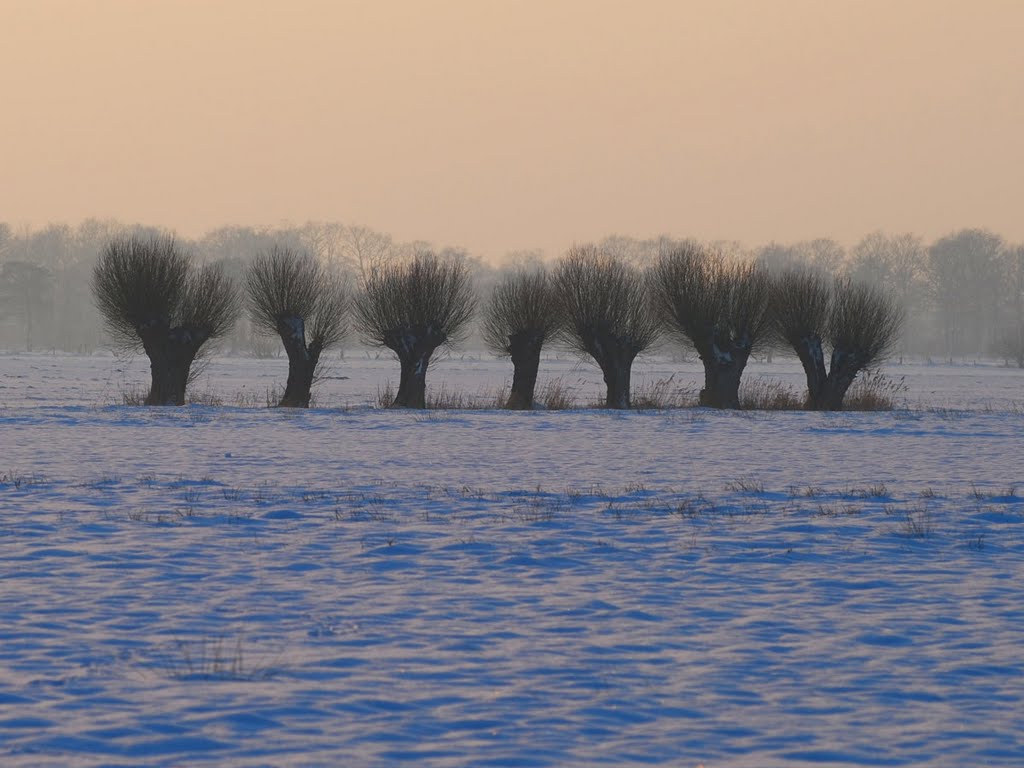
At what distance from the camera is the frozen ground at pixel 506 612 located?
677cm

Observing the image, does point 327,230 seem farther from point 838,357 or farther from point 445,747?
point 445,747

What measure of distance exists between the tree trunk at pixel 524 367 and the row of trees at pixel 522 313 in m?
0.05

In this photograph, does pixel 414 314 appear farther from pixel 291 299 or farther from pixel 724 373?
pixel 724 373

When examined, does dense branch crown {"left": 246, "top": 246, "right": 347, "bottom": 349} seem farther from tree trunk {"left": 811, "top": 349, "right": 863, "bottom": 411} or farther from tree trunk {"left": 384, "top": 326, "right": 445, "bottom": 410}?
tree trunk {"left": 811, "top": 349, "right": 863, "bottom": 411}

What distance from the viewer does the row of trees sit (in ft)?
128

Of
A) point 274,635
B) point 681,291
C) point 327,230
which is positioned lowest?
point 274,635

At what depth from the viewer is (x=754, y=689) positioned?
25.5 ft

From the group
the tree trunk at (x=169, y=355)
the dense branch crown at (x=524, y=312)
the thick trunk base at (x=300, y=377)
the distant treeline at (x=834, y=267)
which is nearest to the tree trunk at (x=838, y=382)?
the dense branch crown at (x=524, y=312)

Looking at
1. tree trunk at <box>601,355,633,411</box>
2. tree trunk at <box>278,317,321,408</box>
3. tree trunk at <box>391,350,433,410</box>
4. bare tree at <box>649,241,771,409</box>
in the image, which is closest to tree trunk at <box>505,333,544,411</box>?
tree trunk at <box>601,355,633,411</box>

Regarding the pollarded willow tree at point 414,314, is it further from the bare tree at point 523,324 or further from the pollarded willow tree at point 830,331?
the pollarded willow tree at point 830,331

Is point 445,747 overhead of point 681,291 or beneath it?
beneath

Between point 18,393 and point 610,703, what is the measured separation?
4475 cm

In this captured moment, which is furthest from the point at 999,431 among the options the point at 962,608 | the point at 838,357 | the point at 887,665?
the point at 887,665

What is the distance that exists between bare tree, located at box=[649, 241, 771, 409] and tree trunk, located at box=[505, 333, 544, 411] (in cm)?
472
